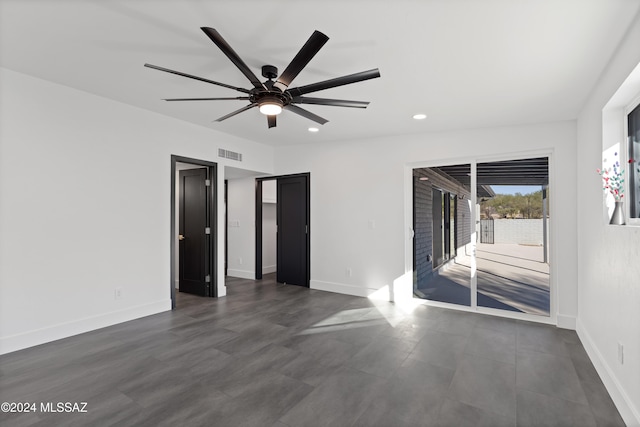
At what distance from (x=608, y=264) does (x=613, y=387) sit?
0.94 m

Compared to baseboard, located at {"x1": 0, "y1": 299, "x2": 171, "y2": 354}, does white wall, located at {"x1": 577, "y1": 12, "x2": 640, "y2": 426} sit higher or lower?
higher

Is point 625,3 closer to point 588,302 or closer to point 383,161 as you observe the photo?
point 588,302

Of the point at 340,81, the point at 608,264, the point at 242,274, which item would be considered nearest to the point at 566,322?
the point at 608,264

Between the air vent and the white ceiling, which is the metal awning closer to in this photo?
the white ceiling

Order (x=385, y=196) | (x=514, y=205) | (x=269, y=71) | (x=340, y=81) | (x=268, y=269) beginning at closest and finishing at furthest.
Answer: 1. (x=340, y=81)
2. (x=269, y=71)
3. (x=514, y=205)
4. (x=385, y=196)
5. (x=268, y=269)

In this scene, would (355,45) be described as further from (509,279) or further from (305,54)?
(509,279)

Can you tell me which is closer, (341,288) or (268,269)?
(341,288)

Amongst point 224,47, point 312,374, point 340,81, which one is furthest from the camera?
point 312,374

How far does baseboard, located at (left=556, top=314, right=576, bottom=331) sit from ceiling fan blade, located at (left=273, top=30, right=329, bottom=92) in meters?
4.26

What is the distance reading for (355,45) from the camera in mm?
2465

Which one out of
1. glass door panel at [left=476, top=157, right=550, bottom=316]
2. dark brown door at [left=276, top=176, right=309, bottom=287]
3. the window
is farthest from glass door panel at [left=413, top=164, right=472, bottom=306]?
the window

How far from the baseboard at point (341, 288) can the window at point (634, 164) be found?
3415mm

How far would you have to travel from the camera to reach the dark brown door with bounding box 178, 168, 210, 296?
203 inches

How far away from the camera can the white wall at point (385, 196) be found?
3969 millimetres
